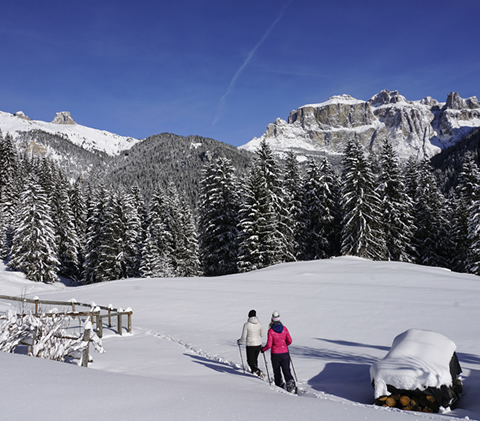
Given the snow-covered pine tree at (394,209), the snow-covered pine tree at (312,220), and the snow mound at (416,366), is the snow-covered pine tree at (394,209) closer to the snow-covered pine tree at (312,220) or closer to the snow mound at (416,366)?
the snow-covered pine tree at (312,220)

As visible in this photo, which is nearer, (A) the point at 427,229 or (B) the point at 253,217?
(B) the point at 253,217

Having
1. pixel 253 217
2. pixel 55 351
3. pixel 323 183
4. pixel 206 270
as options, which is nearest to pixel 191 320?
pixel 55 351

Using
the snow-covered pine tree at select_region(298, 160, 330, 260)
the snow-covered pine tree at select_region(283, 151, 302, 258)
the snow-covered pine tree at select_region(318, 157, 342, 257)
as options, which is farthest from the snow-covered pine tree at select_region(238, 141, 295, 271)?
the snow-covered pine tree at select_region(318, 157, 342, 257)

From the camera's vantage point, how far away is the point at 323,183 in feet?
132

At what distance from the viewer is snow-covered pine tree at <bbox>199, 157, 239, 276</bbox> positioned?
119 ft

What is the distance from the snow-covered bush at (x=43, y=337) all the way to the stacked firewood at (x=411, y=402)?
21.2 feet

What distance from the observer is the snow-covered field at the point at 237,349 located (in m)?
5.10

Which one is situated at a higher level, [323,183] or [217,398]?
[323,183]

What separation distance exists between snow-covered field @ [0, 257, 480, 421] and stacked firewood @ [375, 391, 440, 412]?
0.35 m

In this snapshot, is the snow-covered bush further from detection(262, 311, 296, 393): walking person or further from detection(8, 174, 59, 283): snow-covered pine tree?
detection(8, 174, 59, 283): snow-covered pine tree

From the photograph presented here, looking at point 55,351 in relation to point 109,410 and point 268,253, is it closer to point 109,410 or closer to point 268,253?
point 109,410

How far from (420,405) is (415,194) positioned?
40.6 m

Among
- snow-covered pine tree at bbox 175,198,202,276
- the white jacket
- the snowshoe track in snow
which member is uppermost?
snow-covered pine tree at bbox 175,198,202,276

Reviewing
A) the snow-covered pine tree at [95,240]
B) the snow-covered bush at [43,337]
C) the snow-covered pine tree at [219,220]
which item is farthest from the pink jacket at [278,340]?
the snow-covered pine tree at [95,240]
